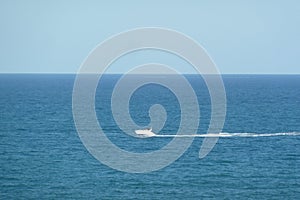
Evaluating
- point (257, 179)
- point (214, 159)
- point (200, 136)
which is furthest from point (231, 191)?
point (200, 136)

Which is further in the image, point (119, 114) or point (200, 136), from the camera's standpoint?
point (119, 114)

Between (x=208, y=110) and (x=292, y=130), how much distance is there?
47.6m

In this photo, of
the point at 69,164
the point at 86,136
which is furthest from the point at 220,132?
the point at 69,164

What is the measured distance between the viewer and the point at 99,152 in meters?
87.2

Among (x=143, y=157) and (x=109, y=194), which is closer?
(x=109, y=194)

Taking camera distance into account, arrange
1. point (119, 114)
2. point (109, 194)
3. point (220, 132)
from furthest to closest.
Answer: point (119, 114) → point (220, 132) → point (109, 194)

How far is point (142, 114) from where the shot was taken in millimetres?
150625

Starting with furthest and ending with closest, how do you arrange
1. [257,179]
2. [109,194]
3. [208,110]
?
[208,110] → [257,179] → [109,194]

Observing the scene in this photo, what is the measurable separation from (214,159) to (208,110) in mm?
77840

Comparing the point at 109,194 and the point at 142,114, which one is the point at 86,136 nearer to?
the point at 109,194

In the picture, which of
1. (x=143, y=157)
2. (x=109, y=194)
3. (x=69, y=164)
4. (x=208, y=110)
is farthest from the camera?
(x=208, y=110)

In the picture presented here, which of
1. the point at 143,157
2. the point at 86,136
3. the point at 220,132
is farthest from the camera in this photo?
the point at 220,132

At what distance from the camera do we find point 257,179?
70.3m

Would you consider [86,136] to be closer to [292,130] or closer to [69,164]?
[69,164]
